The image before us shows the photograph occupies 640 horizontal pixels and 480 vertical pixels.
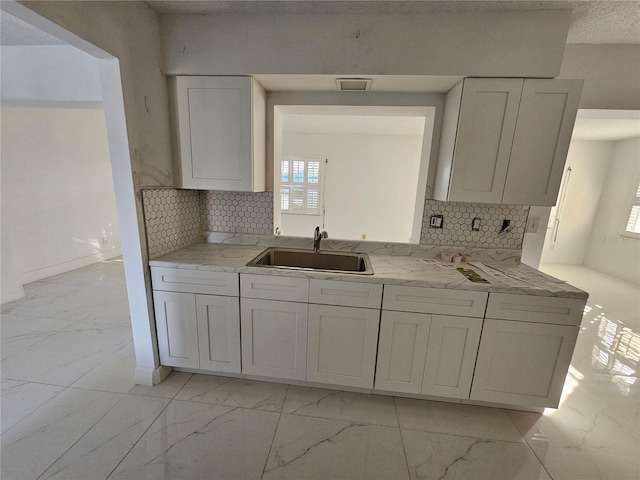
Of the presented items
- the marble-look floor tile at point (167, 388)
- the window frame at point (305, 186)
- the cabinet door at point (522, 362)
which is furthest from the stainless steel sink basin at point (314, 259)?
the window frame at point (305, 186)

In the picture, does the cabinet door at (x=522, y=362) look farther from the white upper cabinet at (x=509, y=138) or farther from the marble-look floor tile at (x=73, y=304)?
the marble-look floor tile at (x=73, y=304)

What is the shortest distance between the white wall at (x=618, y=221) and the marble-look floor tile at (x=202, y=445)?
6.35 metres

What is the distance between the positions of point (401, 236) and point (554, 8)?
4.25m

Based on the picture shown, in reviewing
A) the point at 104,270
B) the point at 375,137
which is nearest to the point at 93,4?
the point at 104,270

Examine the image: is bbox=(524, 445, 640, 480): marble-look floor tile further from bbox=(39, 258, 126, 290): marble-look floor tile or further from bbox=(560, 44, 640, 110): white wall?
bbox=(39, 258, 126, 290): marble-look floor tile

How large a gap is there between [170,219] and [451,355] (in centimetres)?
212

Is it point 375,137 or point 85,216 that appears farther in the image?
point 375,137

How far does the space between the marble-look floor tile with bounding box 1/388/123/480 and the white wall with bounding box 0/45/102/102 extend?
2.20m

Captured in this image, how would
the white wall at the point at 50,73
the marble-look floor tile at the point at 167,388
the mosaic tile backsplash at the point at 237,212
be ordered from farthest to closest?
the mosaic tile backsplash at the point at 237,212, the white wall at the point at 50,73, the marble-look floor tile at the point at 167,388

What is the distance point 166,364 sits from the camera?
185cm

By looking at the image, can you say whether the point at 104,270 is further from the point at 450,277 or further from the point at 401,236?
the point at 401,236

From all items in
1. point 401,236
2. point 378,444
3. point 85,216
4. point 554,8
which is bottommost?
point 378,444

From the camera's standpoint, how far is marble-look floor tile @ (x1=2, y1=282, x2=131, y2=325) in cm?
266

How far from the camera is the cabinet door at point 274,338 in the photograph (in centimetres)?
167
